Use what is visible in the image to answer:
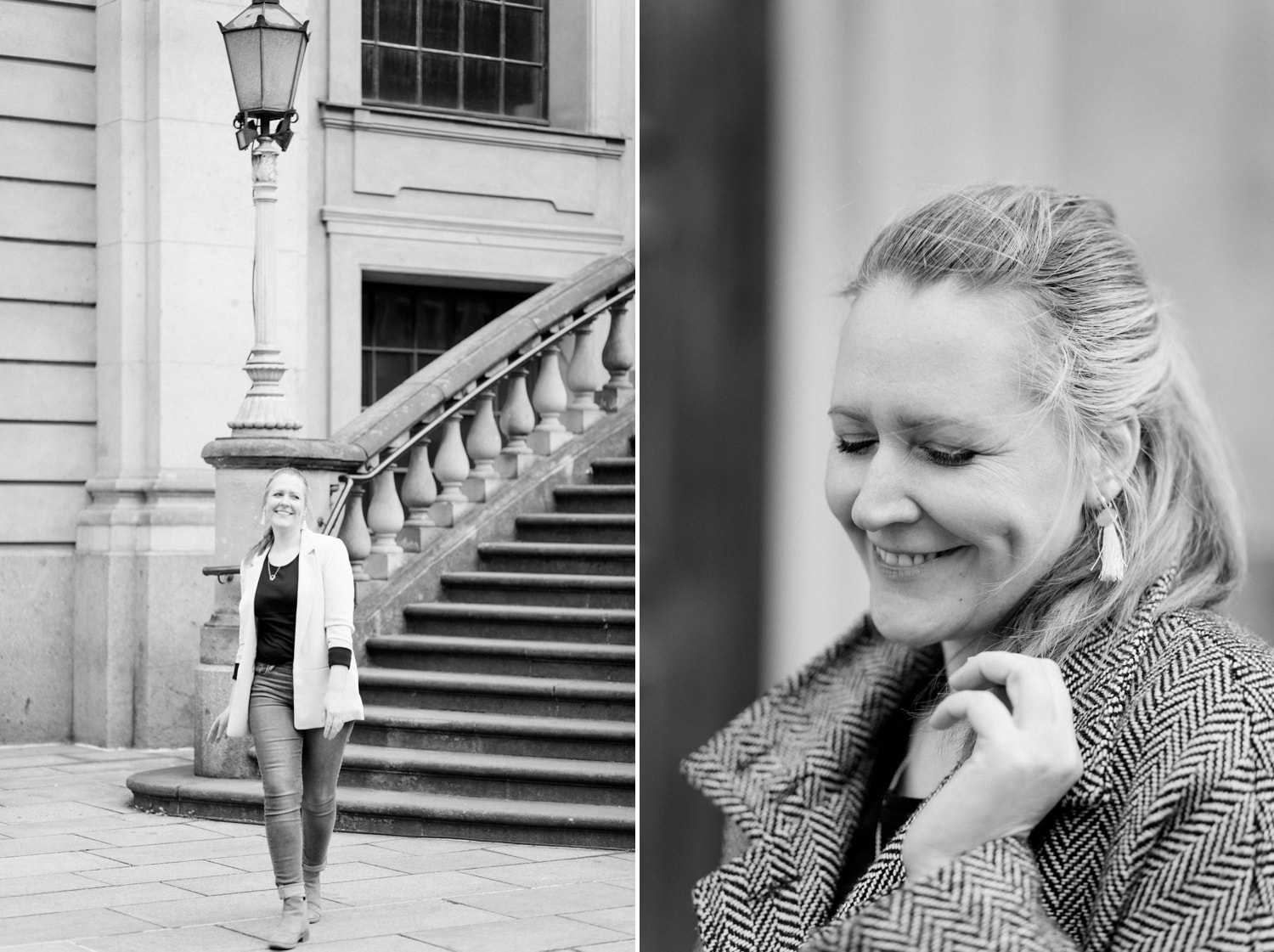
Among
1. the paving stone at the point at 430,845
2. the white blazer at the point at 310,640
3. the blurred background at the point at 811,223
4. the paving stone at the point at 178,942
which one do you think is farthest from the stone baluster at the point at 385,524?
the blurred background at the point at 811,223

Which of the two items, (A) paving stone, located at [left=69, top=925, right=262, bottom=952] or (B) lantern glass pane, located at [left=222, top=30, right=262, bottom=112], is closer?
(A) paving stone, located at [left=69, top=925, right=262, bottom=952]

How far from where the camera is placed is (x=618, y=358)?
448 inches

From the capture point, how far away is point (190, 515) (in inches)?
449

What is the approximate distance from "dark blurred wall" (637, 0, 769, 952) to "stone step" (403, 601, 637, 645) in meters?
7.08

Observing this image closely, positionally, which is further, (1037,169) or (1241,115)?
(1037,169)

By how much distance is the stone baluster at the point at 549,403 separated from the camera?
1109 cm

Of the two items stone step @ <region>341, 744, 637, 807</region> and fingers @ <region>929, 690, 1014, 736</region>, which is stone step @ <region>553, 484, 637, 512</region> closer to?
stone step @ <region>341, 744, 637, 807</region>

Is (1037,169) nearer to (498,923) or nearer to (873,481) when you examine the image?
(873,481)

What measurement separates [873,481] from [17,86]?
427 inches

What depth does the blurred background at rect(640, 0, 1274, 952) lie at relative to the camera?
1684 mm

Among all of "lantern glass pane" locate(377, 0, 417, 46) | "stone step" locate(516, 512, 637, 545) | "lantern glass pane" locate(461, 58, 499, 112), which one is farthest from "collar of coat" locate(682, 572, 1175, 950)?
"lantern glass pane" locate(461, 58, 499, 112)

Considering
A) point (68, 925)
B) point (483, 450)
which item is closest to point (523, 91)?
point (483, 450)

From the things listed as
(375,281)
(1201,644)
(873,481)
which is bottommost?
(1201,644)

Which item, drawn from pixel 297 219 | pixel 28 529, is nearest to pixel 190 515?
pixel 28 529
